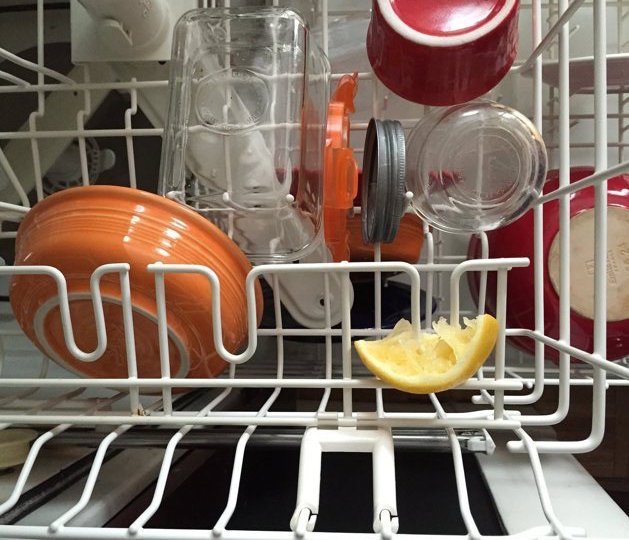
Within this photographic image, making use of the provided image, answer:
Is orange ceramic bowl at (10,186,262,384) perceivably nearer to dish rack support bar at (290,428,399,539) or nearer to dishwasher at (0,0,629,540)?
dishwasher at (0,0,629,540)

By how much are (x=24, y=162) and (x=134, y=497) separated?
0.54 m

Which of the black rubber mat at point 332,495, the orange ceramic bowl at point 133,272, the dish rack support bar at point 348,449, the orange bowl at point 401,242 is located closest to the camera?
the dish rack support bar at point 348,449

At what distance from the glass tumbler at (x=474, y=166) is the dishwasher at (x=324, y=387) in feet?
0.11

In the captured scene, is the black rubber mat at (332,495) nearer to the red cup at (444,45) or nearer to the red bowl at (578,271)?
the red bowl at (578,271)

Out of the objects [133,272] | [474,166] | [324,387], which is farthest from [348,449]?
[474,166]

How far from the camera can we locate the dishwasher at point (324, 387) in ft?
1.44

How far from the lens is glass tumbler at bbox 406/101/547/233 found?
57 centimetres

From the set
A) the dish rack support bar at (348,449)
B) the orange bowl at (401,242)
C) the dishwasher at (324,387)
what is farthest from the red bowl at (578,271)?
the dish rack support bar at (348,449)

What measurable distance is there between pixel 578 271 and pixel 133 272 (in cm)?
50

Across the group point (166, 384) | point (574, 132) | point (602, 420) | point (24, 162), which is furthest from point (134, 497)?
point (574, 132)

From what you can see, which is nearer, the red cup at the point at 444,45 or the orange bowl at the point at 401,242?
the red cup at the point at 444,45

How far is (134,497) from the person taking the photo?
1.80 feet

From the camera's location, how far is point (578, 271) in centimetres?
66

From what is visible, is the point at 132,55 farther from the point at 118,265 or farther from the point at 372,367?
the point at 372,367
